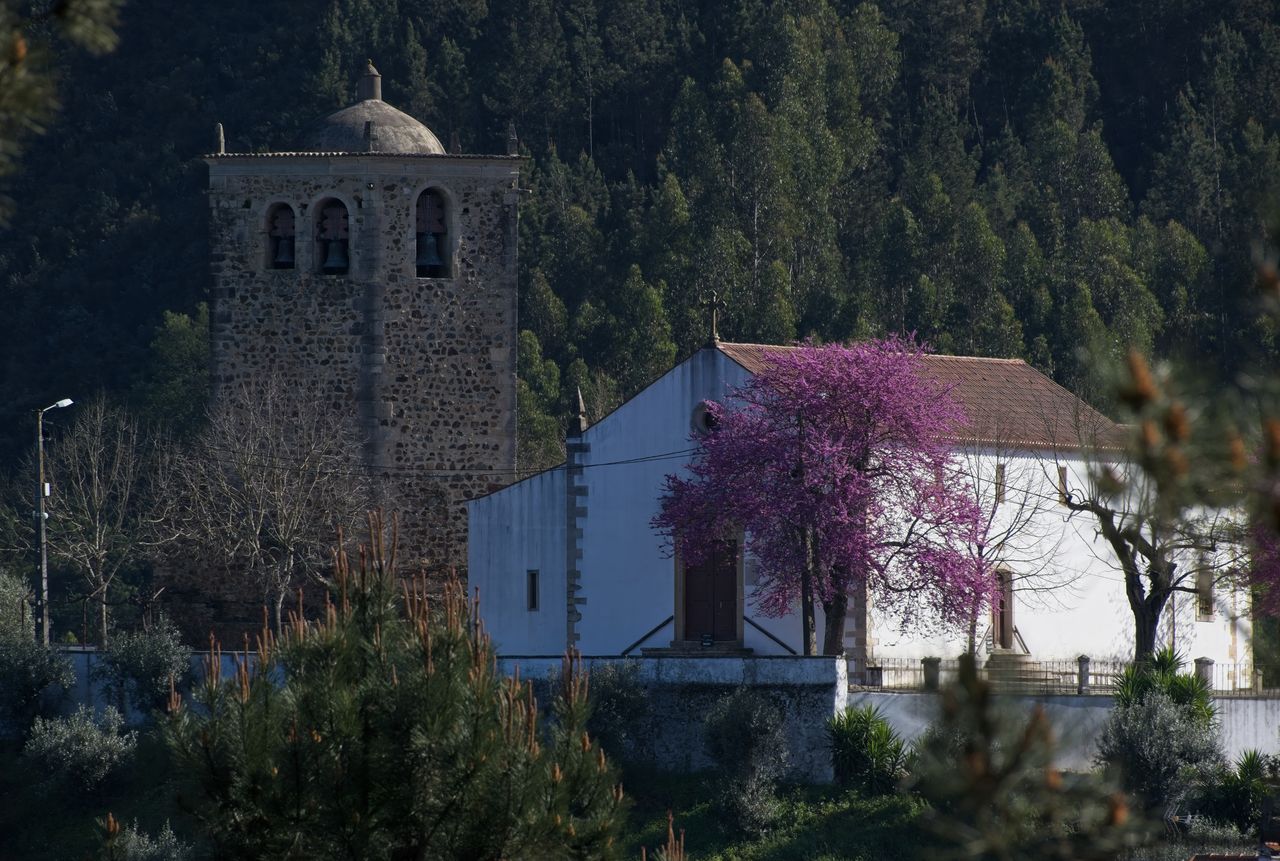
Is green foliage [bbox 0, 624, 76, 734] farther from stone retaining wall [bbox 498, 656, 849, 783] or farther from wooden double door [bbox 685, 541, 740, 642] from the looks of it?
wooden double door [bbox 685, 541, 740, 642]

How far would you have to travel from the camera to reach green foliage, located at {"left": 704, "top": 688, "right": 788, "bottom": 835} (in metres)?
29.8

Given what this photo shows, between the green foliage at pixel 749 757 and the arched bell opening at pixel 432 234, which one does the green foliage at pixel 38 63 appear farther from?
the arched bell opening at pixel 432 234

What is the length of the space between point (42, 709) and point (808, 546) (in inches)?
512

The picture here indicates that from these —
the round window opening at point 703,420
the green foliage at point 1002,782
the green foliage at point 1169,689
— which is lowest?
the green foliage at point 1169,689

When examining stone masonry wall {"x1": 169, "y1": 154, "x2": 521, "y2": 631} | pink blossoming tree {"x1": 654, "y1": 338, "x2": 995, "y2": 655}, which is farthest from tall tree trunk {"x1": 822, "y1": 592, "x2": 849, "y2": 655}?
stone masonry wall {"x1": 169, "y1": 154, "x2": 521, "y2": 631}

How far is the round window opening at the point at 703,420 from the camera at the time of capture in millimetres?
34281

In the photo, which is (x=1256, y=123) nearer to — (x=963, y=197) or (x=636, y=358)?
(x=963, y=197)

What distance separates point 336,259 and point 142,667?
8.71 m

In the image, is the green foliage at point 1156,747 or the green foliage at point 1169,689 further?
the green foliage at point 1169,689

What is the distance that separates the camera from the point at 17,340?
7081 cm

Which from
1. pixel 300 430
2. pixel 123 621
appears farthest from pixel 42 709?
pixel 123 621

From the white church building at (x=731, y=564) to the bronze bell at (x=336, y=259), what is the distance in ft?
19.2

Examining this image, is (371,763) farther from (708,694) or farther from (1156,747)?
(708,694)

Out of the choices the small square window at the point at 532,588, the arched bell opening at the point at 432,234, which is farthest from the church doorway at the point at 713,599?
the arched bell opening at the point at 432,234
